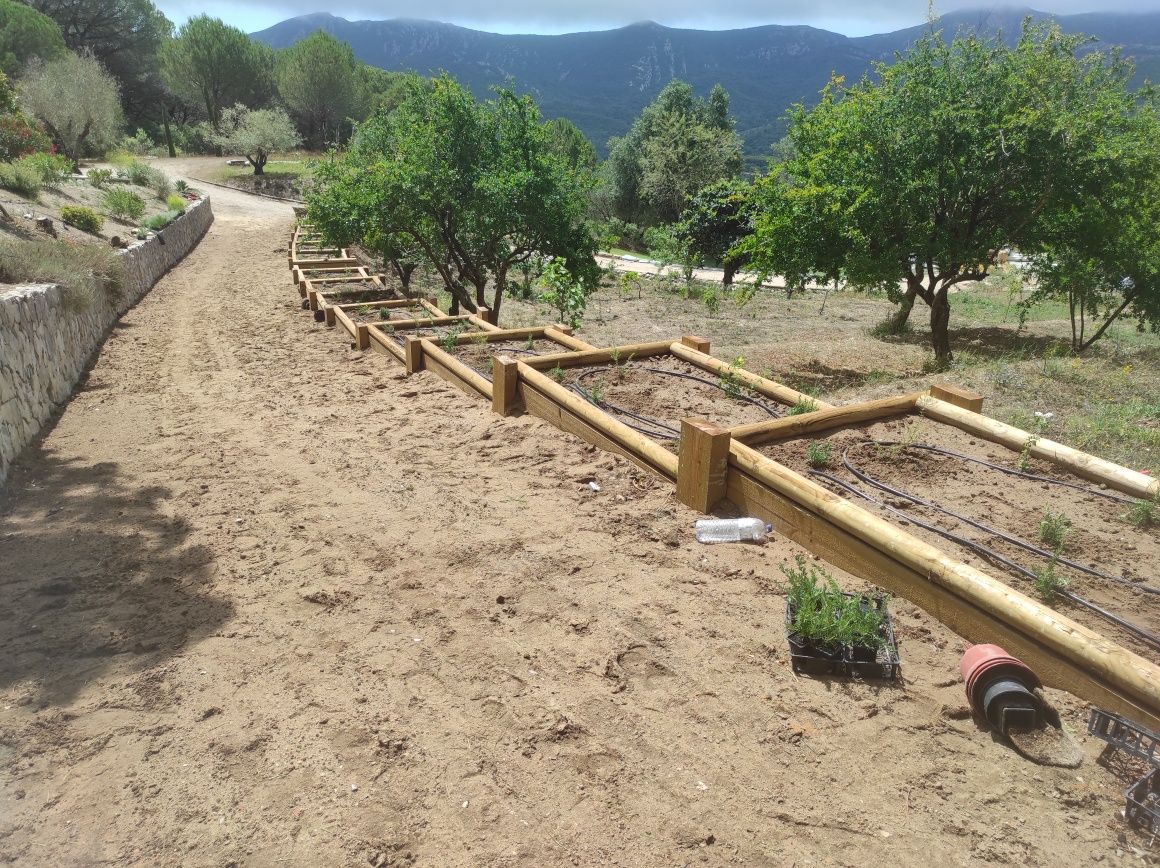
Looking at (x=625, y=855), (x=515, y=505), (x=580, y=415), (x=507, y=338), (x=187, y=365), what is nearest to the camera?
(x=625, y=855)

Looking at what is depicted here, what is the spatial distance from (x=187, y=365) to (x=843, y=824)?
8875mm

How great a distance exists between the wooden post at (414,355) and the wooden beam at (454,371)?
0.18ft

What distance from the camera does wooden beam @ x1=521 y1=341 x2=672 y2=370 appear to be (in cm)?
640

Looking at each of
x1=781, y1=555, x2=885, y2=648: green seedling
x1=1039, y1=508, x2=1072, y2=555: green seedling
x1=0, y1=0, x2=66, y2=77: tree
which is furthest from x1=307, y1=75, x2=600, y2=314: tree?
x1=0, y1=0, x2=66, y2=77: tree

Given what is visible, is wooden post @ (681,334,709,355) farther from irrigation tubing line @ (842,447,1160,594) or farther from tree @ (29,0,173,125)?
tree @ (29,0,173,125)

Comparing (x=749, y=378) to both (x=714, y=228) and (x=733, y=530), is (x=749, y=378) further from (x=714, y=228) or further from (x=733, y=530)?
(x=714, y=228)

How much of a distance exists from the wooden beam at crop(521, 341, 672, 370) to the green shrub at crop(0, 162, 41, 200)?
603 inches

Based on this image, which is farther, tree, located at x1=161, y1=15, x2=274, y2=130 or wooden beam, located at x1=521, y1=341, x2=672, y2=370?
tree, located at x1=161, y1=15, x2=274, y2=130

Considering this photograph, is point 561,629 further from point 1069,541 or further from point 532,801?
point 1069,541

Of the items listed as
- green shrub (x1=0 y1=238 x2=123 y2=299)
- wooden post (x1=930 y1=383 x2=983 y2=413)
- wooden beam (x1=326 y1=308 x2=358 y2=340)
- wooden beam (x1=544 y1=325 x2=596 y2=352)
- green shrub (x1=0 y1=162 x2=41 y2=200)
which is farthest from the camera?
green shrub (x1=0 y1=162 x2=41 y2=200)

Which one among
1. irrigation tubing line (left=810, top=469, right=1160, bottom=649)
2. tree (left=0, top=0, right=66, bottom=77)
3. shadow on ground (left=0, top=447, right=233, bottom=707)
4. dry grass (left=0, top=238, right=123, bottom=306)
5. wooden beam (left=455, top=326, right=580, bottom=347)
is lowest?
shadow on ground (left=0, top=447, right=233, bottom=707)

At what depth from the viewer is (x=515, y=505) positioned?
451 centimetres

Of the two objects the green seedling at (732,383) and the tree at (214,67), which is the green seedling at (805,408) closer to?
the green seedling at (732,383)

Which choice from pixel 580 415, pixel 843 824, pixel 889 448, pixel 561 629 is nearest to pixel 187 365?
pixel 580 415
